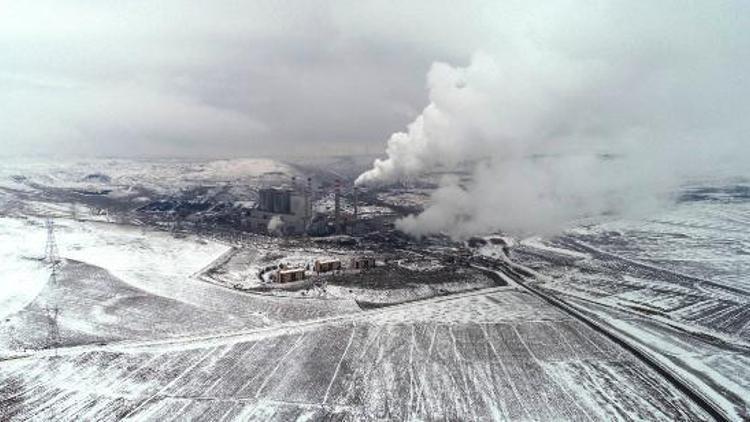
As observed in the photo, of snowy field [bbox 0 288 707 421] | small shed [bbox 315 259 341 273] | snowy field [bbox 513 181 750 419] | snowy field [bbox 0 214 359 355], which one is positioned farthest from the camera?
small shed [bbox 315 259 341 273]

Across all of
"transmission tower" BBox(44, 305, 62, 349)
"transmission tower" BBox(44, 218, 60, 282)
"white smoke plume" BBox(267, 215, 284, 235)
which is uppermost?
"white smoke plume" BBox(267, 215, 284, 235)

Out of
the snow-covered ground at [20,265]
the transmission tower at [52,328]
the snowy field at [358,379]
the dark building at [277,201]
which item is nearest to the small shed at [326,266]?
the snowy field at [358,379]

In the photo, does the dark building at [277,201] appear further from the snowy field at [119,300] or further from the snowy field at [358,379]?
the snowy field at [358,379]

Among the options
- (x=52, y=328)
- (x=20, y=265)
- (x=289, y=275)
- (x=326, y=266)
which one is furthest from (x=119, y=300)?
(x=326, y=266)

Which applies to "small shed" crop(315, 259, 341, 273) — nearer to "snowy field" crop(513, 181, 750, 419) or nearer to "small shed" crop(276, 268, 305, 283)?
"small shed" crop(276, 268, 305, 283)

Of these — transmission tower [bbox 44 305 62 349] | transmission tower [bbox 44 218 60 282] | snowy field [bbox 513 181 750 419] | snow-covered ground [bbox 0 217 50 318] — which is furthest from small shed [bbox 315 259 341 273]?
snow-covered ground [bbox 0 217 50 318]

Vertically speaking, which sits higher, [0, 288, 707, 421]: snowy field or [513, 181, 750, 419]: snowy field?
[513, 181, 750, 419]: snowy field
